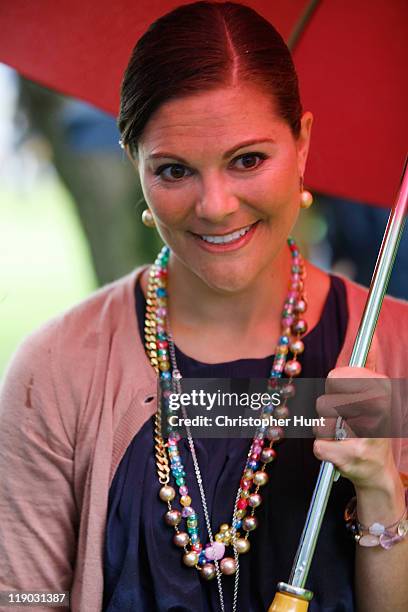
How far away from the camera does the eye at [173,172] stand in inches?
61.5

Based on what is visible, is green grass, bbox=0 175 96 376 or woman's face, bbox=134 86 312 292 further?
green grass, bbox=0 175 96 376

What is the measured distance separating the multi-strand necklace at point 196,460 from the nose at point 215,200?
1.15 feet

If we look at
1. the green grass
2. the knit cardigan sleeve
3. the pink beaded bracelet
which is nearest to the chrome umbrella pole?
the pink beaded bracelet

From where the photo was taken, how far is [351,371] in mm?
1430

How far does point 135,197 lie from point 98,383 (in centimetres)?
184

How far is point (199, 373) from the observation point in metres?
1.79

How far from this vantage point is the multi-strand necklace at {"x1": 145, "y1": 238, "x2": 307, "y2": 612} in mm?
1664

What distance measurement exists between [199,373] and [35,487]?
0.36 metres

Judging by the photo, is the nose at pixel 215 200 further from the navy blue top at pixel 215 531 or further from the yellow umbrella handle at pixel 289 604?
the yellow umbrella handle at pixel 289 604

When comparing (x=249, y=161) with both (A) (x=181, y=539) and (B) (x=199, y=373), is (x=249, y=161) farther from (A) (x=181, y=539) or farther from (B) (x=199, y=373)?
(A) (x=181, y=539)

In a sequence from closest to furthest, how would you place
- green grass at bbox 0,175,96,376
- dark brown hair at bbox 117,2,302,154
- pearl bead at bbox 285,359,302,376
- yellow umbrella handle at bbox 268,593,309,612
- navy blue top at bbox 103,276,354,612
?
yellow umbrella handle at bbox 268,593,309,612 < dark brown hair at bbox 117,2,302,154 < navy blue top at bbox 103,276,354,612 < pearl bead at bbox 285,359,302,376 < green grass at bbox 0,175,96,376

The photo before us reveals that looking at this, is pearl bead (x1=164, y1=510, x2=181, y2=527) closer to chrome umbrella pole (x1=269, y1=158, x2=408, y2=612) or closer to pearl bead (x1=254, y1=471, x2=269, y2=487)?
pearl bead (x1=254, y1=471, x2=269, y2=487)

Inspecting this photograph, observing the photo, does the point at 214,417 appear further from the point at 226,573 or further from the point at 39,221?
the point at 39,221

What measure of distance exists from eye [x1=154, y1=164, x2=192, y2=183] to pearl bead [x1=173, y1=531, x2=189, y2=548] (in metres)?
0.60
